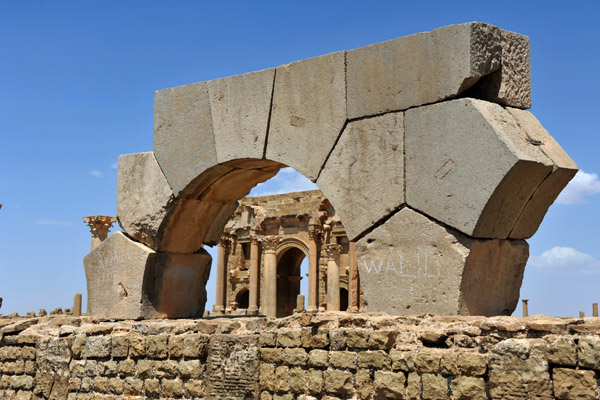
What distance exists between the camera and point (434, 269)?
4.72m

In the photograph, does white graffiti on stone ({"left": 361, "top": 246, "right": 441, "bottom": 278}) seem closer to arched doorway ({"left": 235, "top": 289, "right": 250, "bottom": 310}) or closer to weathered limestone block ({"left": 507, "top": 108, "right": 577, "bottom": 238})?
weathered limestone block ({"left": 507, "top": 108, "right": 577, "bottom": 238})

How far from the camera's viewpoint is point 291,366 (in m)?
4.69

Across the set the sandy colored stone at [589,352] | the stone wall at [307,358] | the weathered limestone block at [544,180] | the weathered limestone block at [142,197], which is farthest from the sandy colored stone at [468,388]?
the weathered limestone block at [142,197]

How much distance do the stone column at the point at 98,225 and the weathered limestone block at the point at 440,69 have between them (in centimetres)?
1748

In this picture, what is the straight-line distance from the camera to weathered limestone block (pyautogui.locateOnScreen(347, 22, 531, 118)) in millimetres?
4707

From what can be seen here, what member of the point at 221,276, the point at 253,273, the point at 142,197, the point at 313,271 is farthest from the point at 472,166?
the point at 221,276

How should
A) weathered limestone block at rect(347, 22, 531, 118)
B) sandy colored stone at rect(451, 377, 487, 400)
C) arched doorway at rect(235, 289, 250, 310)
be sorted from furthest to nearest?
arched doorway at rect(235, 289, 250, 310)
weathered limestone block at rect(347, 22, 531, 118)
sandy colored stone at rect(451, 377, 487, 400)

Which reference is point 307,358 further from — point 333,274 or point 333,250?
point 333,250

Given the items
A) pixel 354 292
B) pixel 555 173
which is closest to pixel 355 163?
pixel 555 173

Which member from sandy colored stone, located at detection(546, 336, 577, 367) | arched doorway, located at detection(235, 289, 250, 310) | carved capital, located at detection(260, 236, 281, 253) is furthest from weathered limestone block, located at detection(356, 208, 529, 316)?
arched doorway, located at detection(235, 289, 250, 310)

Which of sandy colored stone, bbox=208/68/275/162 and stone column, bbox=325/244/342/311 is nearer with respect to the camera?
sandy colored stone, bbox=208/68/275/162

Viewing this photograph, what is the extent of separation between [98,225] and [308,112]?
17.4 meters

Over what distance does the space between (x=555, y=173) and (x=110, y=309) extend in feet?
14.3

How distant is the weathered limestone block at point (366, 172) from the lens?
497cm
